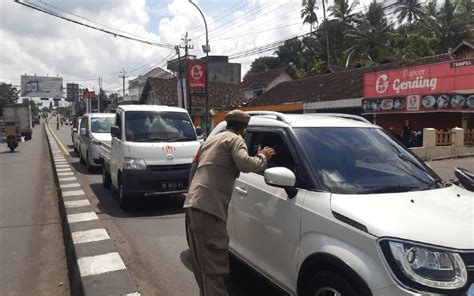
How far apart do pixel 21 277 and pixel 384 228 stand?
4418 millimetres

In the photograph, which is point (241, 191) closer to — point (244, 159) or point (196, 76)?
point (244, 159)

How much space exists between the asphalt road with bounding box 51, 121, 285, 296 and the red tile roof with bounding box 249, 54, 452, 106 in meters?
20.4

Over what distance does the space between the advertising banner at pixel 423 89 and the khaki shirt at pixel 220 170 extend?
726 inches

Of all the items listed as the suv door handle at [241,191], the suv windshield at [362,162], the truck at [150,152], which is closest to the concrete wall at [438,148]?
the truck at [150,152]

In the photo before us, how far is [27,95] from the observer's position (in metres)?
79.9

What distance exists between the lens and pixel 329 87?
1239 inches

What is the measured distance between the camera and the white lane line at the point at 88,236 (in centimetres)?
570

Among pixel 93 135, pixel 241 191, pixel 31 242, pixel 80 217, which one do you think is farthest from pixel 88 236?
pixel 93 135

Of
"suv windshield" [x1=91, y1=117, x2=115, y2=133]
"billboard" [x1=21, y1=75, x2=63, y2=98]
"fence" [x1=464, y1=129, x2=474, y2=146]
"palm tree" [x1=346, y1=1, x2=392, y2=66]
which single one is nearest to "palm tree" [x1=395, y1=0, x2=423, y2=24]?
"palm tree" [x1=346, y1=1, x2=392, y2=66]

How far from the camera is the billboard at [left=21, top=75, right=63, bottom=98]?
263ft

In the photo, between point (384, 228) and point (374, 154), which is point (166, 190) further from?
point (384, 228)

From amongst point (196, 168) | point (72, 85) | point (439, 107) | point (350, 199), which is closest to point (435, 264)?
point (350, 199)

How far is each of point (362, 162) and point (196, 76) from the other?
938 inches

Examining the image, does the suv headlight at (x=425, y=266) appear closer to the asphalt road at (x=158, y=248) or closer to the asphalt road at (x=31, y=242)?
the asphalt road at (x=158, y=248)
